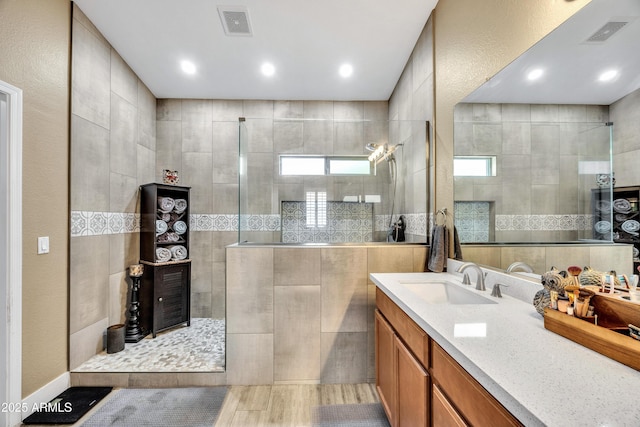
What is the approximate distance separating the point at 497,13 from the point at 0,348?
352cm

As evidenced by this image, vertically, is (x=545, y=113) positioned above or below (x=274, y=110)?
below

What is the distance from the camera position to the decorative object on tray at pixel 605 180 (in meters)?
1.02

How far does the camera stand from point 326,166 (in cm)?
279

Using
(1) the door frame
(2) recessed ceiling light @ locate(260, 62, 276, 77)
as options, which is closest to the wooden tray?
(1) the door frame

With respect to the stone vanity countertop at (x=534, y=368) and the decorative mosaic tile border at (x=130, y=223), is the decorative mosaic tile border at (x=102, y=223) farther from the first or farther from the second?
the stone vanity countertop at (x=534, y=368)

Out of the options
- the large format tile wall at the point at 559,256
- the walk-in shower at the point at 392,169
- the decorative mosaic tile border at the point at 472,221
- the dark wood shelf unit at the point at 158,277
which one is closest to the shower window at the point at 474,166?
the decorative mosaic tile border at the point at 472,221

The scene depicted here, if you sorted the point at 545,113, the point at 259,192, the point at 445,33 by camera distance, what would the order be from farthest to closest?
1. the point at 259,192
2. the point at 445,33
3. the point at 545,113

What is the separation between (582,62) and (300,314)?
2.16 metres

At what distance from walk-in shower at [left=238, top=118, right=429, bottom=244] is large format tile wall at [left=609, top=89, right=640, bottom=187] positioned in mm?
1495

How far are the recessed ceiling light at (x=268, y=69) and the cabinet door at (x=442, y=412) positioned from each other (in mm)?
3053

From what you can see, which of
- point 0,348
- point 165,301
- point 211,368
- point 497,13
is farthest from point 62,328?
point 497,13

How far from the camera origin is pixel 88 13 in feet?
7.75

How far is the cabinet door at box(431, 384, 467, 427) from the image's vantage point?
0.92 metres

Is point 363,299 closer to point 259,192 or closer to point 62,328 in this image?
point 259,192
